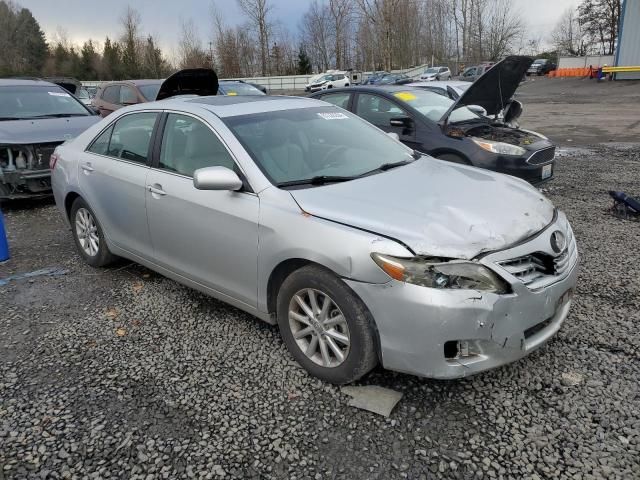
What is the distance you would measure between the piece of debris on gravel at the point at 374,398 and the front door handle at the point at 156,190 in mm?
1958

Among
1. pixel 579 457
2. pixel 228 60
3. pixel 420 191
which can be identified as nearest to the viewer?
pixel 579 457

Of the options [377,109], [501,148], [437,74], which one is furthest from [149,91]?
[437,74]

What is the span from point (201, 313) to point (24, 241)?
3257 mm

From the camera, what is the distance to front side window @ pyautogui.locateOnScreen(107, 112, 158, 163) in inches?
161

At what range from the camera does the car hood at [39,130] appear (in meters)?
6.92

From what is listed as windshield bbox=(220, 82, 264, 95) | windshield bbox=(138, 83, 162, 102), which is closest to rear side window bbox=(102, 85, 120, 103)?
windshield bbox=(138, 83, 162, 102)

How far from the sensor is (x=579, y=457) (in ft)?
7.63

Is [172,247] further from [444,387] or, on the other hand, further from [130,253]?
[444,387]

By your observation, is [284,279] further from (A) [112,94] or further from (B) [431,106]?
(A) [112,94]

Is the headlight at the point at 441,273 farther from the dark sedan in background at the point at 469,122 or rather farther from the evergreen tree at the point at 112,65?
A: the evergreen tree at the point at 112,65

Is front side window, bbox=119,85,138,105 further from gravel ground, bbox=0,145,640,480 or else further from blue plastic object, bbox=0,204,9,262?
gravel ground, bbox=0,145,640,480

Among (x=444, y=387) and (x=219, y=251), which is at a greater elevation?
(x=219, y=251)

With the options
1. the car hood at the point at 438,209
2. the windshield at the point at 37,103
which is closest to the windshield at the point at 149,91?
the windshield at the point at 37,103

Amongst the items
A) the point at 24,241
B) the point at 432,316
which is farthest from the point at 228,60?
the point at 432,316
